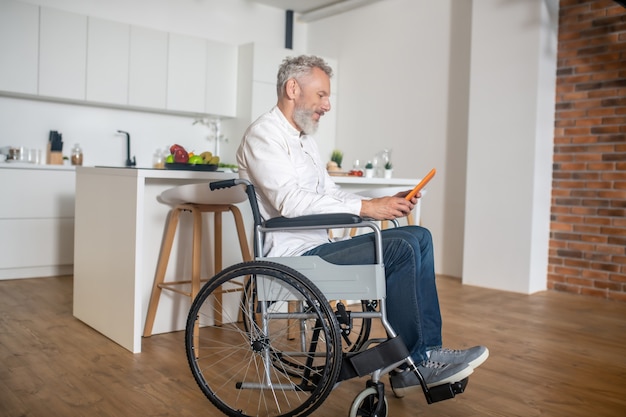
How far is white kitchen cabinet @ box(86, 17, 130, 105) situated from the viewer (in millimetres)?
4984

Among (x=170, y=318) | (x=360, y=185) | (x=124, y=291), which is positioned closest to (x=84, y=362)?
(x=124, y=291)

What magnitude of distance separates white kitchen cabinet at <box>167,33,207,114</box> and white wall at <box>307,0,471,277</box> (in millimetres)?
1441

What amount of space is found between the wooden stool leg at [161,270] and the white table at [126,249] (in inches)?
2.3

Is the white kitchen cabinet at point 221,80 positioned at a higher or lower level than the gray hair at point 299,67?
higher

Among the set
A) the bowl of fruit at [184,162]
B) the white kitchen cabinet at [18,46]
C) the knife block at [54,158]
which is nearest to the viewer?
the bowl of fruit at [184,162]

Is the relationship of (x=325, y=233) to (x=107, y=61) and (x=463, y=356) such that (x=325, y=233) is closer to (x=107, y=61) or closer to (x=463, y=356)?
(x=463, y=356)

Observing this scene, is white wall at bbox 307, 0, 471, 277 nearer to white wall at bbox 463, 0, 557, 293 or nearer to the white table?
white wall at bbox 463, 0, 557, 293

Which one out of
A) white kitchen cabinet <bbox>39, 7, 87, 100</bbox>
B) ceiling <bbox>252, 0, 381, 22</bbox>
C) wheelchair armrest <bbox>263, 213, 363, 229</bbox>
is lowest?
A: wheelchair armrest <bbox>263, 213, 363, 229</bbox>

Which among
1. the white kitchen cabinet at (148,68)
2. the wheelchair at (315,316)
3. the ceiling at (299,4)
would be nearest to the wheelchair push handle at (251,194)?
the wheelchair at (315,316)

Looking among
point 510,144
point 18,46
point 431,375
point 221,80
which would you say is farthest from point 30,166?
point 431,375

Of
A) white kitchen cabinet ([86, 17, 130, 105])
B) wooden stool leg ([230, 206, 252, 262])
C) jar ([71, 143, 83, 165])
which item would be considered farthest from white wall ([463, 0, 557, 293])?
jar ([71, 143, 83, 165])

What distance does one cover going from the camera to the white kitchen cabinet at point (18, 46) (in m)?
4.54

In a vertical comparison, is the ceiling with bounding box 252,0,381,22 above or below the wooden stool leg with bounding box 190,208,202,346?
above

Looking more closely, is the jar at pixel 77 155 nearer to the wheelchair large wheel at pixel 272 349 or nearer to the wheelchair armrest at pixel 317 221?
the wheelchair large wheel at pixel 272 349
